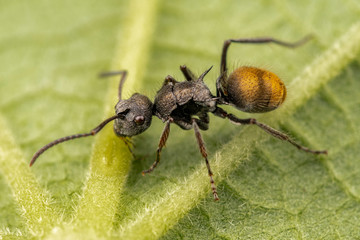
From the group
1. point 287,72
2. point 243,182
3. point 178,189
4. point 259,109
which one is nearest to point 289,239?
point 243,182

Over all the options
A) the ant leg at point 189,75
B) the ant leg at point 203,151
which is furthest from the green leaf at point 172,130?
the ant leg at point 189,75

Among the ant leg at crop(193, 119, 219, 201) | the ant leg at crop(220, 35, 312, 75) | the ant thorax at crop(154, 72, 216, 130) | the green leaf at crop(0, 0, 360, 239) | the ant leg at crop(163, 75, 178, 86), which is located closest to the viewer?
the green leaf at crop(0, 0, 360, 239)

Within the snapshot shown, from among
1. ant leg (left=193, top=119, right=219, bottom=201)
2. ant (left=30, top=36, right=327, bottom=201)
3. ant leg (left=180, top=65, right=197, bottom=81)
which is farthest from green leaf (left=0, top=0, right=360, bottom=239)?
ant leg (left=180, top=65, right=197, bottom=81)

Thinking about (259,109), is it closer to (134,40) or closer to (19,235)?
(134,40)

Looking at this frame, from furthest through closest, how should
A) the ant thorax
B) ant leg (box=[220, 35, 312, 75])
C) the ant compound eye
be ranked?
ant leg (box=[220, 35, 312, 75])
the ant thorax
the ant compound eye

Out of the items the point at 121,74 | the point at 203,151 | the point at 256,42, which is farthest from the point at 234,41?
the point at 203,151

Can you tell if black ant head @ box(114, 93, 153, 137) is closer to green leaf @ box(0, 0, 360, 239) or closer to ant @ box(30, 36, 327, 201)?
ant @ box(30, 36, 327, 201)

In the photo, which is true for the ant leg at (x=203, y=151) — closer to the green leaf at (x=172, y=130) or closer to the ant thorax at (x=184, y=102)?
the green leaf at (x=172, y=130)

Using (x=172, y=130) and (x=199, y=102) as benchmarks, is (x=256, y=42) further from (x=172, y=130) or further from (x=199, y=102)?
(x=172, y=130)
